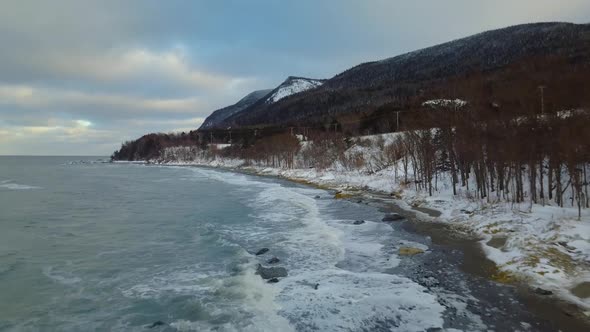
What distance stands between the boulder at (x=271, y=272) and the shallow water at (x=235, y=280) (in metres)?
0.32

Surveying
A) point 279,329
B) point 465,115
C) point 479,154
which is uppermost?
point 465,115

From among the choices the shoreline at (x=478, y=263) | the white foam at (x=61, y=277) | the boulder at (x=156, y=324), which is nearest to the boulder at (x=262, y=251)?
the boulder at (x=156, y=324)

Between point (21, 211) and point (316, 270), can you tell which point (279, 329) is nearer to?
point (316, 270)

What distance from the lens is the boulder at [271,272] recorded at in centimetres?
1102

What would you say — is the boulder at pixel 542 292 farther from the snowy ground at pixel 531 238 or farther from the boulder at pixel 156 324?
the boulder at pixel 156 324

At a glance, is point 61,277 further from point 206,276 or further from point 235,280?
point 235,280

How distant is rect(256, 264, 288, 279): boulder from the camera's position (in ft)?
36.2

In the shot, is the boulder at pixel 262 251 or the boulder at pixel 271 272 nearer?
the boulder at pixel 271 272

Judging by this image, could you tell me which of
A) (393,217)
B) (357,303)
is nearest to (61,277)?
(357,303)

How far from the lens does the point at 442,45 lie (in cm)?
17300

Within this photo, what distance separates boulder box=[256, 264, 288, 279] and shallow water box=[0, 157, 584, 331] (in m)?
0.32

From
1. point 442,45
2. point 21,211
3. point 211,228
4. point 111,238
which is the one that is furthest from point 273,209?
point 442,45

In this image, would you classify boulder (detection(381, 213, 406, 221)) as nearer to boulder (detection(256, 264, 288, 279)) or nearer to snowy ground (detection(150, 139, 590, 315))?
snowy ground (detection(150, 139, 590, 315))

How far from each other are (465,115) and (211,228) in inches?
667
